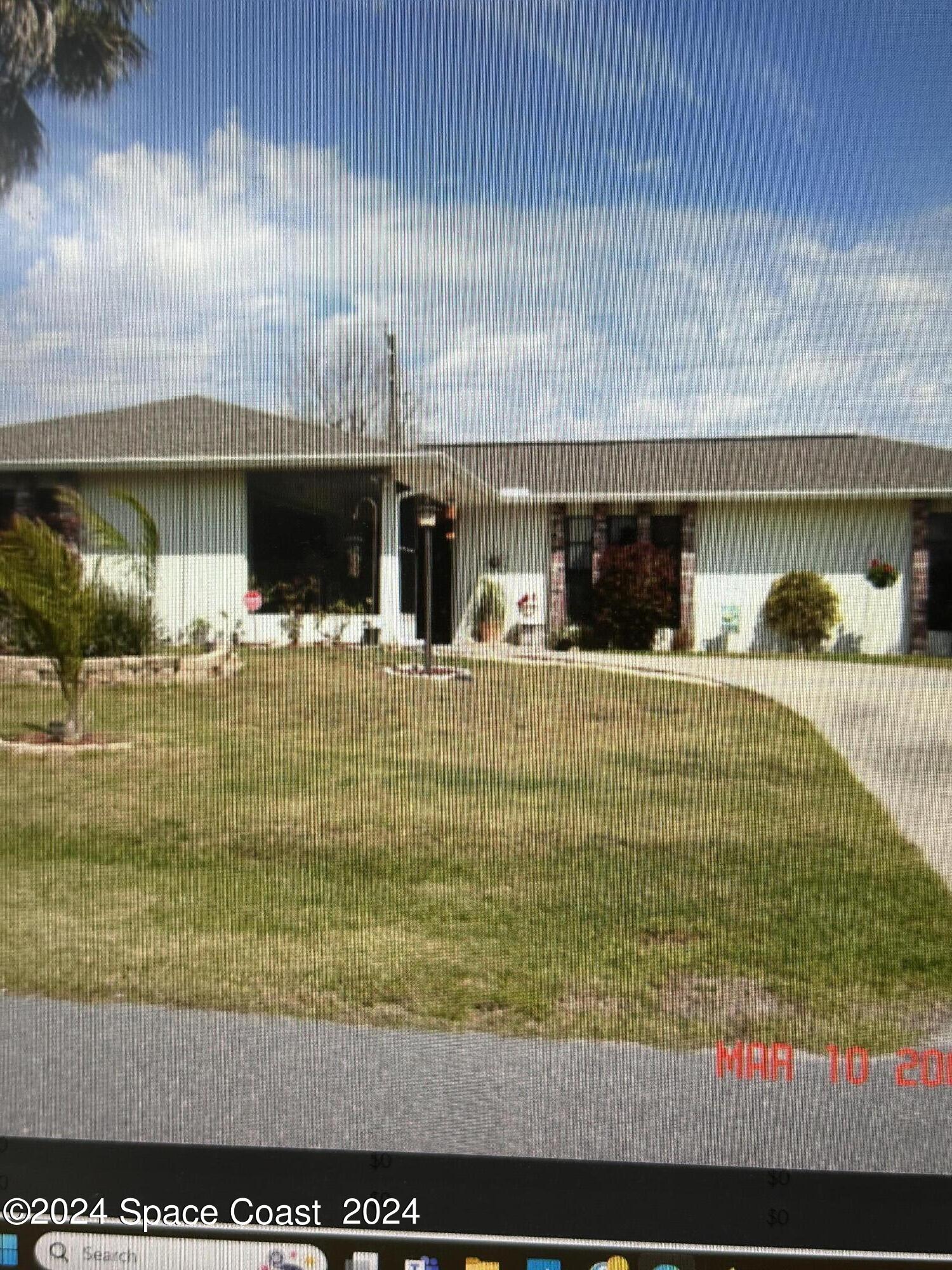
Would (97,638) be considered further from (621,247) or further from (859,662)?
(859,662)

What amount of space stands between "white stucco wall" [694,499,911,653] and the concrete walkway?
0.20ft

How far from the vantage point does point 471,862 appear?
184 cm

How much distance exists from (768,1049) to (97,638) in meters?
1.46

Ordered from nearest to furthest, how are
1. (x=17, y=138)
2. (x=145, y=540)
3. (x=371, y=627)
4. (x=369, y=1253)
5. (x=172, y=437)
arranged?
(x=369, y=1253) → (x=17, y=138) → (x=172, y=437) → (x=145, y=540) → (x=371, y=627)

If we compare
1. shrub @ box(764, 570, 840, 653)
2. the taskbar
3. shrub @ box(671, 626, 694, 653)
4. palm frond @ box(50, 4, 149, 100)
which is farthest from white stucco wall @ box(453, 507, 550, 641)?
the taskbar

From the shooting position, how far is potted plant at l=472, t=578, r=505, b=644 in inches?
74.9

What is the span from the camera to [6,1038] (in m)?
1.52

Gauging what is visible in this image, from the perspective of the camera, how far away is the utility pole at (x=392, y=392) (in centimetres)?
137

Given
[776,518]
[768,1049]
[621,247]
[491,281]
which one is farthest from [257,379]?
[768,1049]

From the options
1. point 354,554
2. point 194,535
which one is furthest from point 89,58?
point 354,554

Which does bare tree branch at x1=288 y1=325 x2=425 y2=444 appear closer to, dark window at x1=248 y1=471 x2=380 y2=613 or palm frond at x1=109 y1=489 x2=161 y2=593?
dark window at x1=248 y1=471 x2=380 y2=613

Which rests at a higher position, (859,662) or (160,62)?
(160,62)

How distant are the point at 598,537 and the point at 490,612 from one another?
0.33 m

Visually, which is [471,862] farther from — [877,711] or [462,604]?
[877,711]
